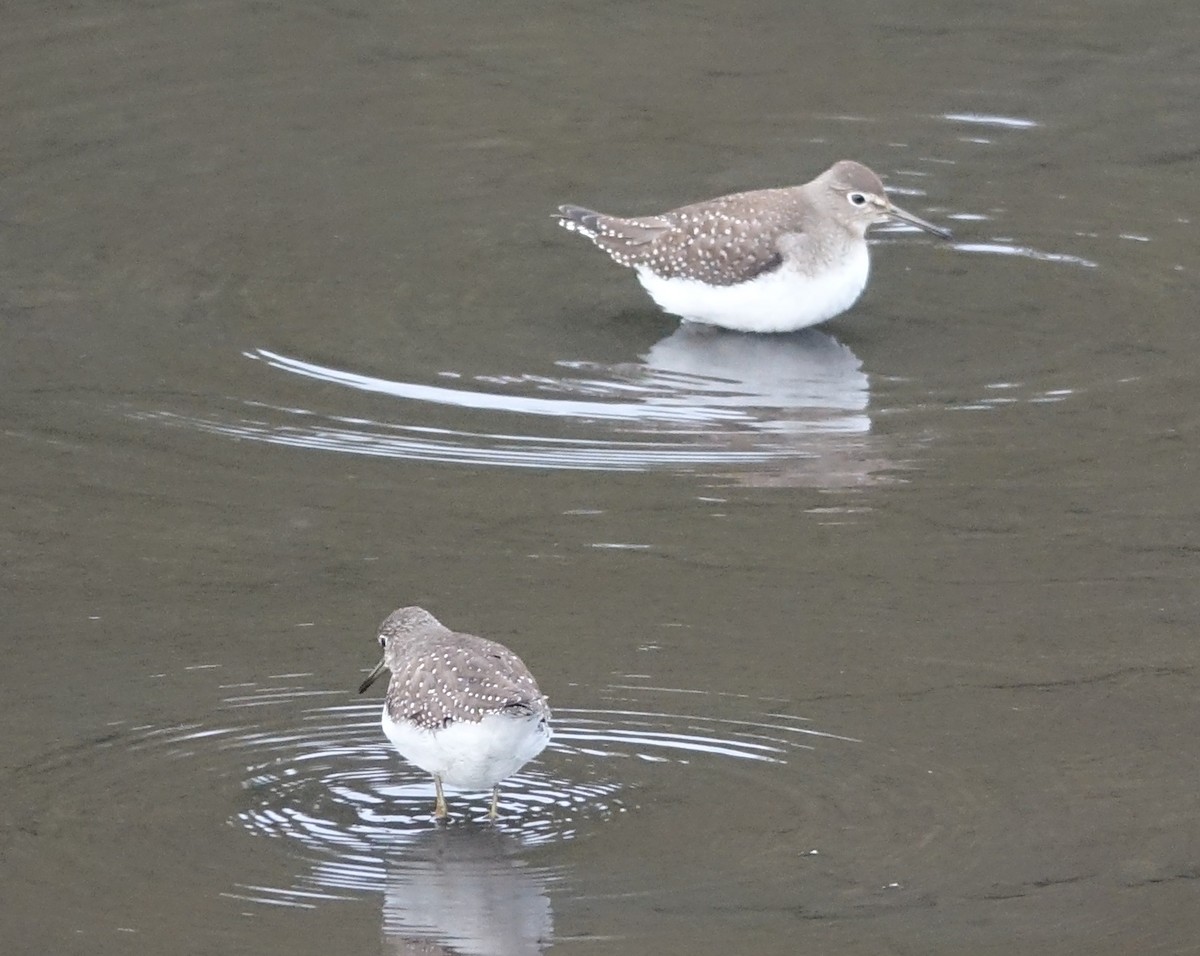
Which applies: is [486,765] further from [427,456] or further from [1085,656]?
[427,456]

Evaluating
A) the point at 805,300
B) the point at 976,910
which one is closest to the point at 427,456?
the point at 805,300

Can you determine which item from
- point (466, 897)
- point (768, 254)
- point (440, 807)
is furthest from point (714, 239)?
point (466, 897)

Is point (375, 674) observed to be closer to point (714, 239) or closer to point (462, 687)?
point (462, 687)

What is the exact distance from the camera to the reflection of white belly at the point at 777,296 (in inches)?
425

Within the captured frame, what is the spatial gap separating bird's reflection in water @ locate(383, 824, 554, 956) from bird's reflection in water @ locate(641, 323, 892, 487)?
2.94 meters

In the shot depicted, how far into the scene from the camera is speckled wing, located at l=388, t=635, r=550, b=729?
243 inches

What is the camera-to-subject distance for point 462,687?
6316mm

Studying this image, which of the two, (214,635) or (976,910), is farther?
(214,635)

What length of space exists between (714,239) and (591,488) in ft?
7.79

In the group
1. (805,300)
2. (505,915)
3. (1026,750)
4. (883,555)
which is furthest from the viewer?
(805,300)

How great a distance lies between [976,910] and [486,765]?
1356mm

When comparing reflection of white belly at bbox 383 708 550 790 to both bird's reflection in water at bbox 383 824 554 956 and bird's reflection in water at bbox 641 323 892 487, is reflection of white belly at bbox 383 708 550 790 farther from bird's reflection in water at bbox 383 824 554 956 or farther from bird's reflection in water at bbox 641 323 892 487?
bird's reflection in water at bbox 641 323 892 487

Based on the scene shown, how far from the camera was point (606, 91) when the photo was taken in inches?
566

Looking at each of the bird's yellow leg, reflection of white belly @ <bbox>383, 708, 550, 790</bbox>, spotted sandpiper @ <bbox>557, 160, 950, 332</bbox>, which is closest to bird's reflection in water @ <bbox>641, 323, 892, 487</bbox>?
spotted sandpiper @ <bbox>557, 160, 950, 332</bbox>
